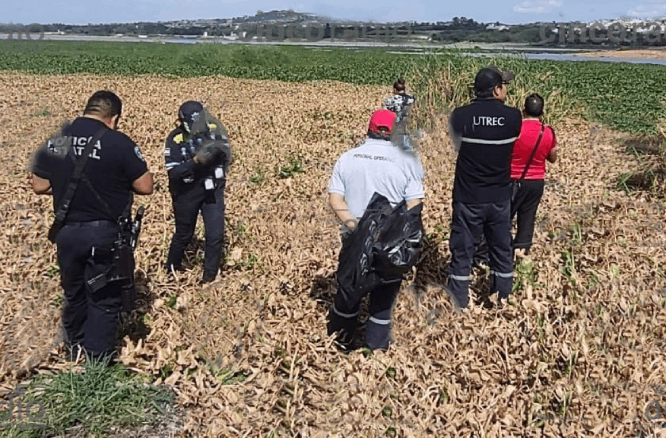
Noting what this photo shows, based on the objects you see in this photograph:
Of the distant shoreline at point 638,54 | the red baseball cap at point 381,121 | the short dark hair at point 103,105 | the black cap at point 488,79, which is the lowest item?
the distant shoreline at point 638,54

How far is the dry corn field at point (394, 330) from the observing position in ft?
13.0

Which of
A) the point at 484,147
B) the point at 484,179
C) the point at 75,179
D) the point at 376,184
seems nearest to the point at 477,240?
A: the point at 484,179

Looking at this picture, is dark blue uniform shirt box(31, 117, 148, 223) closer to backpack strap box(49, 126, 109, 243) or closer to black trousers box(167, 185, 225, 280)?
backpack strap box(49, 126, 109, 243)

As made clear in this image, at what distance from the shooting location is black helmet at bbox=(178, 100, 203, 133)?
543cm

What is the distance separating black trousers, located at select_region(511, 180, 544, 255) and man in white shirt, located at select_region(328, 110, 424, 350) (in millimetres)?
1791

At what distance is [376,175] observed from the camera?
446 centimetres

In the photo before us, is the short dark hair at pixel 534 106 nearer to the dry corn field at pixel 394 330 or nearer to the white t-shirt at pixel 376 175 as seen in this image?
the dry corn field at pixel 394 330

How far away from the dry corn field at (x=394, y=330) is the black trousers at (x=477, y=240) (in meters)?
0.21

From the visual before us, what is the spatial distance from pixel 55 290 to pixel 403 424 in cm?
348

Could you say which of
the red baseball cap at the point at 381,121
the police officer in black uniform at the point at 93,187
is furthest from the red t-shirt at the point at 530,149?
the police officer in black uniform at the point at 93,187

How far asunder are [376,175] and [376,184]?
0.06 meters

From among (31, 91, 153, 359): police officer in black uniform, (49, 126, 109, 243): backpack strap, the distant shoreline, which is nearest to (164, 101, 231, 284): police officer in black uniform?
(31, 91, 153, 359): police officer in black uniform

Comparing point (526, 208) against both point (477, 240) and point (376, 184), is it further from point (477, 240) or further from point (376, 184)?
point (376, 184)

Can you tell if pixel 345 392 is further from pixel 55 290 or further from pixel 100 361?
pixel 55 290
